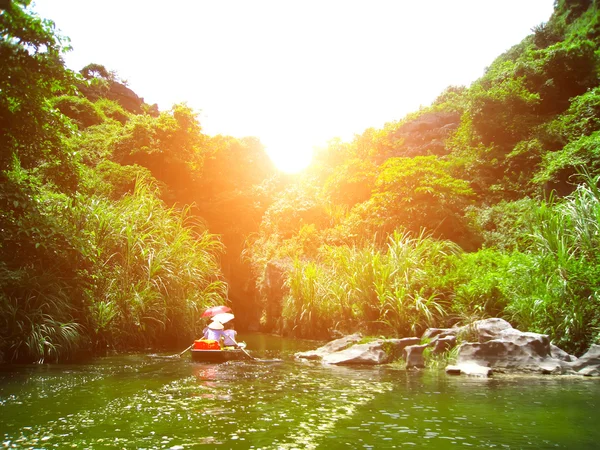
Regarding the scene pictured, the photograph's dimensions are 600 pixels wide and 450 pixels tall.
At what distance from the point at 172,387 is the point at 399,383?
3413 mm

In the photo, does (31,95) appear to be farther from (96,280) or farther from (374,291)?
(374,291)

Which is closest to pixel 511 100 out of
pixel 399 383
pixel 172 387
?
pixel 399 383

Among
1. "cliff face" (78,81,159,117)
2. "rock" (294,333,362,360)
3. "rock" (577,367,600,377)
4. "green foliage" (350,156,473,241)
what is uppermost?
"cliff face" (78,81,159,117)

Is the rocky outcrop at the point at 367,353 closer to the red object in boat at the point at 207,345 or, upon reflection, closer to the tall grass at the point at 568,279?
the red object in boat at the point at 207,345

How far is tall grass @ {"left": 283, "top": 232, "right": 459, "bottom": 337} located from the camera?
11211mm

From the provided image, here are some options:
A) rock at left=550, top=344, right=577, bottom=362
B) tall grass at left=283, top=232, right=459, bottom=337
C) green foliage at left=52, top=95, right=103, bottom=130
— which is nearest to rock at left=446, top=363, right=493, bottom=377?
Result: rock at left=550, top=344, right=577, bottom=362

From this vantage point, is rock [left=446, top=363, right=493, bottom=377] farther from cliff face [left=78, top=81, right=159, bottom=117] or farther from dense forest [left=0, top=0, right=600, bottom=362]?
cliff face [left=78, top=81, right=159, bottom=117]

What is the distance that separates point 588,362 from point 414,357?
2853 millimetres

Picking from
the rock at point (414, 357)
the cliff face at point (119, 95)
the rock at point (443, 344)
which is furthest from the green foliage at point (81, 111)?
the rock at point (443, 344)

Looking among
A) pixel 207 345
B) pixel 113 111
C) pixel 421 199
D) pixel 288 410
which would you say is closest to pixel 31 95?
pixel 207 345

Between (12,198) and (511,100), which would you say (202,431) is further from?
(511,100)

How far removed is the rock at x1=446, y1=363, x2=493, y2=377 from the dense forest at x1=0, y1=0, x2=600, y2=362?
174 cm

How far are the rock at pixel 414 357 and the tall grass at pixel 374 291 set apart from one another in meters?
1.73

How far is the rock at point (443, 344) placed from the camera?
9.24 meters
